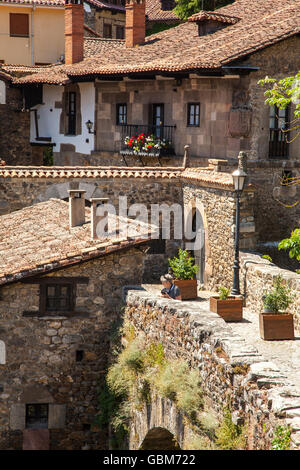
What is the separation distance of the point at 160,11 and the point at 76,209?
102 feet

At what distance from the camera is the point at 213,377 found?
8547 mm

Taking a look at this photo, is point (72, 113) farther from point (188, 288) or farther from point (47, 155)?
point (188, 288)

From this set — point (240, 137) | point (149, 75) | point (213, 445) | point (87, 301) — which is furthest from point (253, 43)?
point (213, 445)

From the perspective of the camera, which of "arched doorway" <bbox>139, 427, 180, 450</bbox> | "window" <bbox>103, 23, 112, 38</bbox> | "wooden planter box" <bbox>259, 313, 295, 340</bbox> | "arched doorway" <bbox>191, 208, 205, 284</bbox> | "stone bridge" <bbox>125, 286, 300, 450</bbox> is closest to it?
"stone bridge" <bbox>125, 286, 300, 450</bbox>

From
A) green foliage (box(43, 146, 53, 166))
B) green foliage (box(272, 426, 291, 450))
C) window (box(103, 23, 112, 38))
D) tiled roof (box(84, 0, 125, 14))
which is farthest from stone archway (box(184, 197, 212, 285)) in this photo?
window (box(103, 23, 112, 38))

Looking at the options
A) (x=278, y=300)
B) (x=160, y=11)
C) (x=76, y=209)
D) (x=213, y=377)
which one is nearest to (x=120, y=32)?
(x=160, y=11)

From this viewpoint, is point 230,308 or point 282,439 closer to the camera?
point 282,439

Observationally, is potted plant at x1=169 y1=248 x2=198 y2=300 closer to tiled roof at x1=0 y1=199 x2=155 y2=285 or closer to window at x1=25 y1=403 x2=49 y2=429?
tiled roof at x1=0 y1=199 x2=155 y2=285

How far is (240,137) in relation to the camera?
67.7 ft

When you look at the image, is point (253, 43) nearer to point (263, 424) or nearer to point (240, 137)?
A: point (240, 137)

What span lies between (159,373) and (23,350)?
3.31 meters

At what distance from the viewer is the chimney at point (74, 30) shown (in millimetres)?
28297

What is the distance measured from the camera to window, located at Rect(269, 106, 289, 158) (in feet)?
68.4

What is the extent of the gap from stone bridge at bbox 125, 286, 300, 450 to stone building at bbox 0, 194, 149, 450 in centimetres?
82
